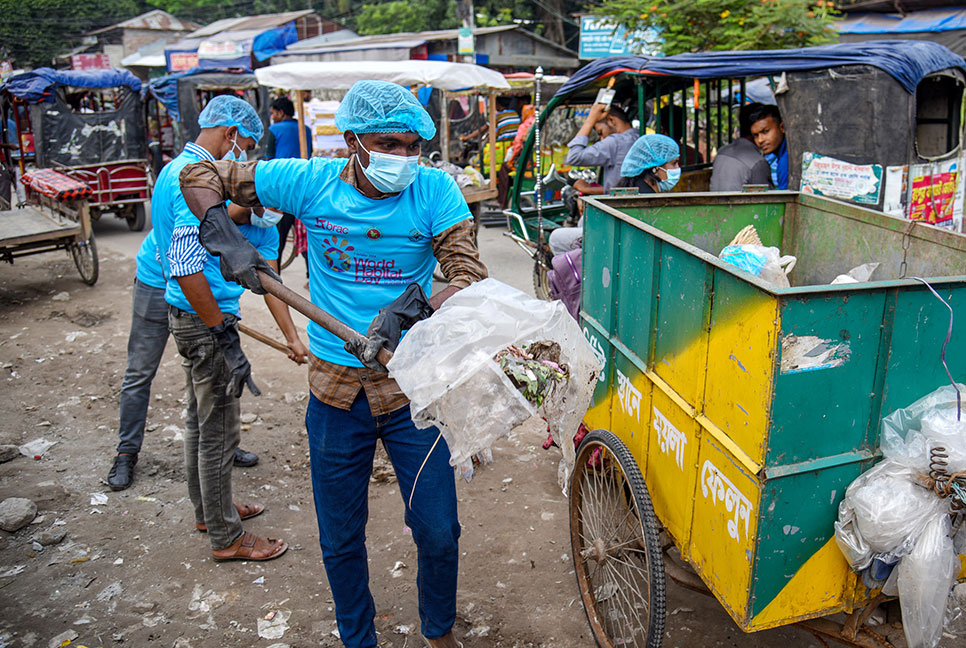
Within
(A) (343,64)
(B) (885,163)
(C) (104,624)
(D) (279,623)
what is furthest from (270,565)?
(A) (343,64)

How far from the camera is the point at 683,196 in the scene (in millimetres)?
3592

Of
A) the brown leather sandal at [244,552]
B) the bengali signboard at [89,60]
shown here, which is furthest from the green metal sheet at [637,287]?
the bengali signboard at [89,60]

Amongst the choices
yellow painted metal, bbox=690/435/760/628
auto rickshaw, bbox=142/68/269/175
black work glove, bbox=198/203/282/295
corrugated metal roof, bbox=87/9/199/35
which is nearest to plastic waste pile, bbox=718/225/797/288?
yellow painted metal, bbox=690/435/760/628

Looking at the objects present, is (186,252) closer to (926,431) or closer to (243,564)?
(243,564)

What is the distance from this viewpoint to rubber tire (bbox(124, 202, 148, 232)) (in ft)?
37.7

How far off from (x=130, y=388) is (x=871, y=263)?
371 cm

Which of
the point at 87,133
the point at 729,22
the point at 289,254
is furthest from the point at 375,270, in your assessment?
the point at 87,133

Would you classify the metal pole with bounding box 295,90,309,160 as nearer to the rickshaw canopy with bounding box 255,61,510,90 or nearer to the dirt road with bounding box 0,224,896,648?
the rickshaw canopy with bounding box 255,61,510,90

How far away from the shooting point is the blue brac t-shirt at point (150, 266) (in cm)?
368

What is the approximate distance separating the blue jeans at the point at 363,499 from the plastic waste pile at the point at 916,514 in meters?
1.21

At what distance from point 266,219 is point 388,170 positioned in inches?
46.3

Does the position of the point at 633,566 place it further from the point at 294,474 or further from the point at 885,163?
the point at 885,163

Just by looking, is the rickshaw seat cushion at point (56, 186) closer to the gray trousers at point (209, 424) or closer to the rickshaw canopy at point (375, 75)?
the rickshaw canopy at point (375, 75)

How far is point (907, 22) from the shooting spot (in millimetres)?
13258
